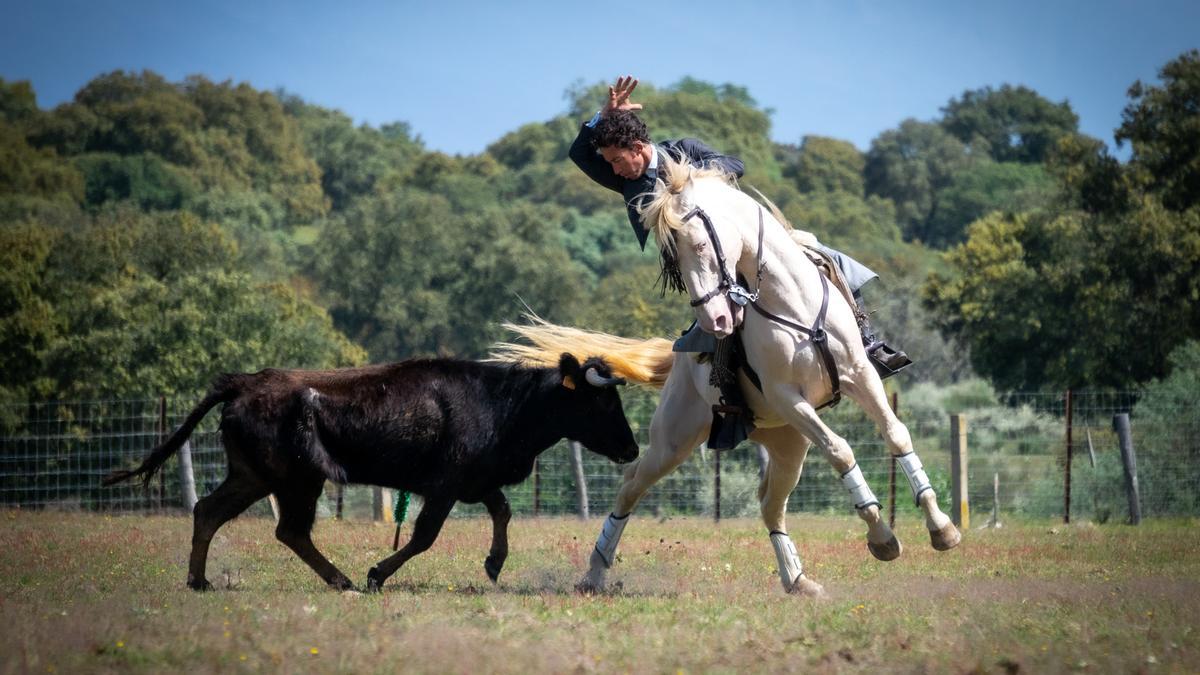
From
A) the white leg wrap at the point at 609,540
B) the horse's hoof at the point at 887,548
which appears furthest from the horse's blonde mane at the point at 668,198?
the horse's hoof at the point at 887,548

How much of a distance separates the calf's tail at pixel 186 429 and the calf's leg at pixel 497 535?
78.7 inches

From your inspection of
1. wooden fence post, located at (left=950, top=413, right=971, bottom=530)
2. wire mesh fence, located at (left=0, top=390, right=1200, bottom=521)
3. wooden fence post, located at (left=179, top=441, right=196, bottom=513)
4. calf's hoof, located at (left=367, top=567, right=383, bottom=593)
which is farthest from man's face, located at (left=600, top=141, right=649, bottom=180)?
wooden fence post, located at (left=179, top=441, right=196, bottom=513)

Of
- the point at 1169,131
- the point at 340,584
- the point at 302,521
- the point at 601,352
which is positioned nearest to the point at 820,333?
the point at 601,352

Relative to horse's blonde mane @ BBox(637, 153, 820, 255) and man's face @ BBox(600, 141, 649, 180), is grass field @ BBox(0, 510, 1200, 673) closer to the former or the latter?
horse's blonde mane @ BBox(637, 153, 820, 255)

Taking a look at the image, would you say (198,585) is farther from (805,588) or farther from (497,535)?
(805,588)

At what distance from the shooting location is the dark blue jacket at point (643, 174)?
958 centimetres

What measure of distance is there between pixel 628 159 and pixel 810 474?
1337cm

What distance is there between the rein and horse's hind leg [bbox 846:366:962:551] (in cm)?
19

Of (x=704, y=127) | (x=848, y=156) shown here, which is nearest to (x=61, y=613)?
(x=704, y=127)

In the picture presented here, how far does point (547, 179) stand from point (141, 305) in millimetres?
81182

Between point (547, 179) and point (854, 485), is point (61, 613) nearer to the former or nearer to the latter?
A: point (854, 485)

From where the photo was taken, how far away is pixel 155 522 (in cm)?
1584

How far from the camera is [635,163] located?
952 cm

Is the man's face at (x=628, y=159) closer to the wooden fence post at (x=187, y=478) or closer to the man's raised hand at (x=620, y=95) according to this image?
the man's raised hand at (x=620, y=95)
